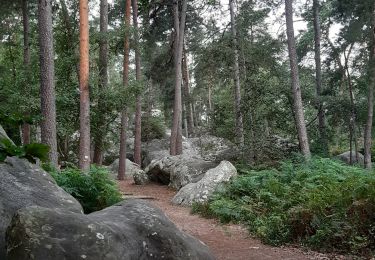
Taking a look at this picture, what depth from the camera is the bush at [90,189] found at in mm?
7297

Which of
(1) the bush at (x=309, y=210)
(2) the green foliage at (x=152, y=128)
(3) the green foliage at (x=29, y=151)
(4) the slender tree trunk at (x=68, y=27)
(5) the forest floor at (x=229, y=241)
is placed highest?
(4) the slender tree trunk at (x=68, y=27)

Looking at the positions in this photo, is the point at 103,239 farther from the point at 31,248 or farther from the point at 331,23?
the point at 331,23

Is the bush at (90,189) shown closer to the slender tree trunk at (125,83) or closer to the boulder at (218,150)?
the slender tree trunk at (125,83)

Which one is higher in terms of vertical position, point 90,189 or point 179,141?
point 179,141

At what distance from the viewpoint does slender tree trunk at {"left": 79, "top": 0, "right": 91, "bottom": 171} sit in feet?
40.1

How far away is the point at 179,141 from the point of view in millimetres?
19719

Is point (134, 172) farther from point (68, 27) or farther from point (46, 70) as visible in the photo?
point (46, 70)

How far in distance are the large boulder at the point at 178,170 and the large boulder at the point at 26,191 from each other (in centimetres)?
805

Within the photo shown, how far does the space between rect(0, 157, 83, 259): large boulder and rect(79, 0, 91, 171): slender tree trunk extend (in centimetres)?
632

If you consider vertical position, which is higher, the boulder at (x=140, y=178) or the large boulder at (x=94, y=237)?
the large boulder at (x=94, y=237)

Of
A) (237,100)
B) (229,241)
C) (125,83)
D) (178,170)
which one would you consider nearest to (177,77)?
(125,83)

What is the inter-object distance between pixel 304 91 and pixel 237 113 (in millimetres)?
3233

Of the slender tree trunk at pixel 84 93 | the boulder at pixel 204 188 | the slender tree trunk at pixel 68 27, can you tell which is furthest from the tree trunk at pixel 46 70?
the slender tree trunk at pixel 68 27

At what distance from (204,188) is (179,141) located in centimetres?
865
